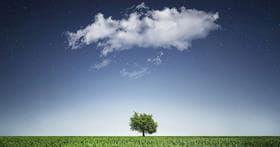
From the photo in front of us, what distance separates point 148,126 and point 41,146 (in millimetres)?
50864

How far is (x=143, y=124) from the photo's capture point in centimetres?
8656

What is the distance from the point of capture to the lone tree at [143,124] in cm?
8650

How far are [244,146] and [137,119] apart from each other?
49463 mm

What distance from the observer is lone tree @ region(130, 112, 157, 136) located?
86.5m

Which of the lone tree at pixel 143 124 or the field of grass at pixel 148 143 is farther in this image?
the lone tree at pixel 143 124

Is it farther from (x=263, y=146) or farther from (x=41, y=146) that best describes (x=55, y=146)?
(x=263, y=146)

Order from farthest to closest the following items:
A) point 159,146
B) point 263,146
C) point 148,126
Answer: point 148,126 < point 263,146 < point 159,146

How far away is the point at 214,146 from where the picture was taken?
1598 inches

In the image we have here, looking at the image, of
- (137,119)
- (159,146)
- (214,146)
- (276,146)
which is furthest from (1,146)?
(137,119)

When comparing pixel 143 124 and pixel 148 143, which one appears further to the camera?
pixel 143 124

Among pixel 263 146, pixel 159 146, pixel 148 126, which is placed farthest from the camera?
pixel 148 126

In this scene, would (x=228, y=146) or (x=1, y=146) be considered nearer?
(x=1, y=146)

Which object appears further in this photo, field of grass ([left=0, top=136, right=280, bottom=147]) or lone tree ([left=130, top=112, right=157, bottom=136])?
lone tree ([left=130, top=112, right=157, bottom=136])

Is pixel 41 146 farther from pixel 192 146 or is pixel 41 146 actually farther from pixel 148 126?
pixel 148 126
